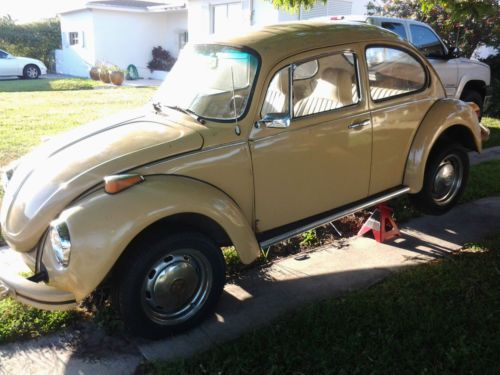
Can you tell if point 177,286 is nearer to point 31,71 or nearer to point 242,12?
point 242,12

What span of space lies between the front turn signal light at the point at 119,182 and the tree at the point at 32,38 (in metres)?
27.0

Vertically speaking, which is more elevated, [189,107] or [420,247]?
[189,107]

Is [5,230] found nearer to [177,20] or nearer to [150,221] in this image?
[150,221]

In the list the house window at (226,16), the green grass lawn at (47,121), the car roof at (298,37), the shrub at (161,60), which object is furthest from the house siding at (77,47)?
the car roof at (298,37)

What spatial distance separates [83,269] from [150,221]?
48 cm

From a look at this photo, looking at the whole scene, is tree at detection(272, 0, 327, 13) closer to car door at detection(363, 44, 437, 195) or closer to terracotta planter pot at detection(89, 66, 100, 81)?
car door at detection(363, 44, 437, 195)

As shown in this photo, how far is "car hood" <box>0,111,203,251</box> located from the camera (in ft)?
10.0

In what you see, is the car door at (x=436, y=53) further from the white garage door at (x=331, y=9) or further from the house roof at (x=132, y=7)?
the house roof at (x=132, y=7)

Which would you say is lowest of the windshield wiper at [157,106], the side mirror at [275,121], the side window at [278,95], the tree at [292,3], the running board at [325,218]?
the running board at [325,218]

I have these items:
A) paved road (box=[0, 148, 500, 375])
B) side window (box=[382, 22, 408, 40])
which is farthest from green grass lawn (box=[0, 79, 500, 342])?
side window (box=[382, 22, 408, 40])

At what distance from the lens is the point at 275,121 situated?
11.3ft

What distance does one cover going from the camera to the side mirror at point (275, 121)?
3.43m

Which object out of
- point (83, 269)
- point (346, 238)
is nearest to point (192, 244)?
point (83, 269)

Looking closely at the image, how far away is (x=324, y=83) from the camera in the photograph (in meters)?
4.17
